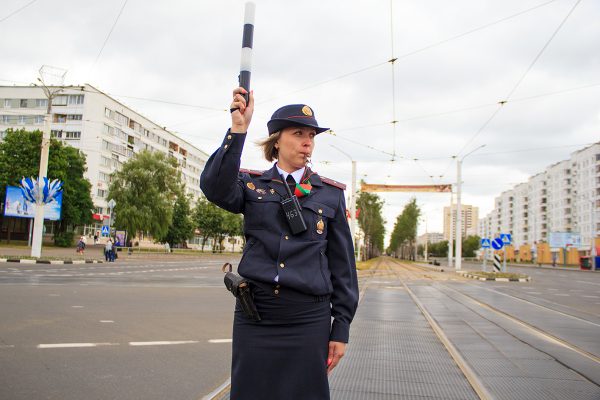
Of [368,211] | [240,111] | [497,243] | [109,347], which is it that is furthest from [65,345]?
[368,211]

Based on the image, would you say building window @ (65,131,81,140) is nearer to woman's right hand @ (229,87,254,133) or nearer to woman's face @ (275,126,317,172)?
woman's face @ (275,126,317,172)

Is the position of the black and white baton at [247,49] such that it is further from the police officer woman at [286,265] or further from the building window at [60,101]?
the building window at [60,101]

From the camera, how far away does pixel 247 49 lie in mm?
2248

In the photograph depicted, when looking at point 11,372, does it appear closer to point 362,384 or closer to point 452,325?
point 362,384

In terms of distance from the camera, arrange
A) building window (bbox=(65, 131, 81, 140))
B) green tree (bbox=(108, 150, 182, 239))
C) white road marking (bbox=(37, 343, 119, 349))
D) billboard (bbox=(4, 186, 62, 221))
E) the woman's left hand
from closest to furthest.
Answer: the woman's left hand → white road marking (bbox=(37, 343, 119, 349)) → billboard (bbox=(4, 186, 62, 221)) → green tree (bbox=(108, 150, 182, 239)) → building window (bbox=(65, 131, 81, 140))

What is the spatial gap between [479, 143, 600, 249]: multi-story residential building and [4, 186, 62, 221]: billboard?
235 ft

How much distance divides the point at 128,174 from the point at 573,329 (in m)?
49.5

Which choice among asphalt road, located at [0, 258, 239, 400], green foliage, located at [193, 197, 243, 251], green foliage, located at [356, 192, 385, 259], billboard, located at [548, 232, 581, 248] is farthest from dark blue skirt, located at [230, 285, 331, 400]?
billboard, located at [548, 232, 581, 248]

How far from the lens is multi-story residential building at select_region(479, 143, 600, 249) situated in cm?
9744

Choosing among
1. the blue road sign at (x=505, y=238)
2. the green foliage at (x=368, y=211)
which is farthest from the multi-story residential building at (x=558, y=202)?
the blue road sign at (x=505, y=238)

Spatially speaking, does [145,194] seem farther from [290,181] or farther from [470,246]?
[470,246]

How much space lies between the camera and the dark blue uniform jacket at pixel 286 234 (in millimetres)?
2234

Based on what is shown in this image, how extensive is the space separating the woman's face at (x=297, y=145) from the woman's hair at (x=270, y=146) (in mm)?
86

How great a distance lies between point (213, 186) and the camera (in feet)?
7.36
